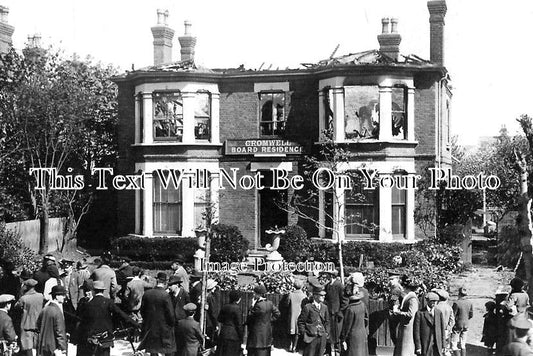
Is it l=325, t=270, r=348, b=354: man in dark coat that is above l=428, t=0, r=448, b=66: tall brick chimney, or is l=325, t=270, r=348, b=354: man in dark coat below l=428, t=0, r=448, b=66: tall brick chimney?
below

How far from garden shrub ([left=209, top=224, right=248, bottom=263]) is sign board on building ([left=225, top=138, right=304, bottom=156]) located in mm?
3729

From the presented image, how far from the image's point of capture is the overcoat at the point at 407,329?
45.0ft

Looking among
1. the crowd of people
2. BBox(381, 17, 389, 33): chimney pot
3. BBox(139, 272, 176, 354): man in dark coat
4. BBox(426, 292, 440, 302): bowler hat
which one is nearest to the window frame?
BBox(381, 17, 389, 33): chimney pot

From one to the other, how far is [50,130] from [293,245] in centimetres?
1168

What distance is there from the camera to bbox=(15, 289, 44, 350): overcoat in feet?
45.8

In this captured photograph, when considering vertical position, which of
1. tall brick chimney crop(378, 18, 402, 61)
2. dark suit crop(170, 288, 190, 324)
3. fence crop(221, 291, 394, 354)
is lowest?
fence crop(221, 291, 394, 354)

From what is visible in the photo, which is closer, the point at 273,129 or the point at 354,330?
the point at 354,330

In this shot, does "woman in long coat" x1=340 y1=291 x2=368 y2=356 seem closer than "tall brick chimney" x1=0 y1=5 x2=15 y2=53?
Yes

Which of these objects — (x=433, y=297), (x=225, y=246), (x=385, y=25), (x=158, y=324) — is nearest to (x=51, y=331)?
(x=158, y=324)

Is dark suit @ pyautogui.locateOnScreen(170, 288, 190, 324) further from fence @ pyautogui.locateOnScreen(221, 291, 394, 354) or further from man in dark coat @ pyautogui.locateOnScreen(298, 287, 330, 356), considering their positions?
man in dark coat @ pyautogui.locateOnScreen(298, 287, 330, 356)

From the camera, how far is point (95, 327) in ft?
43.2

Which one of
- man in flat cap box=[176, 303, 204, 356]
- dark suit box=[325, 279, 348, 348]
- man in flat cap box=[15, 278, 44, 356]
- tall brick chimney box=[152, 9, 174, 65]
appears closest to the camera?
man in flat cap box=[176, 303, 204, 356]

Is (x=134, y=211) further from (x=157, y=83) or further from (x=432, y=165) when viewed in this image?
(x=432, y=165)

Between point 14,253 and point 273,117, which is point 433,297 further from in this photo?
point 273,117
